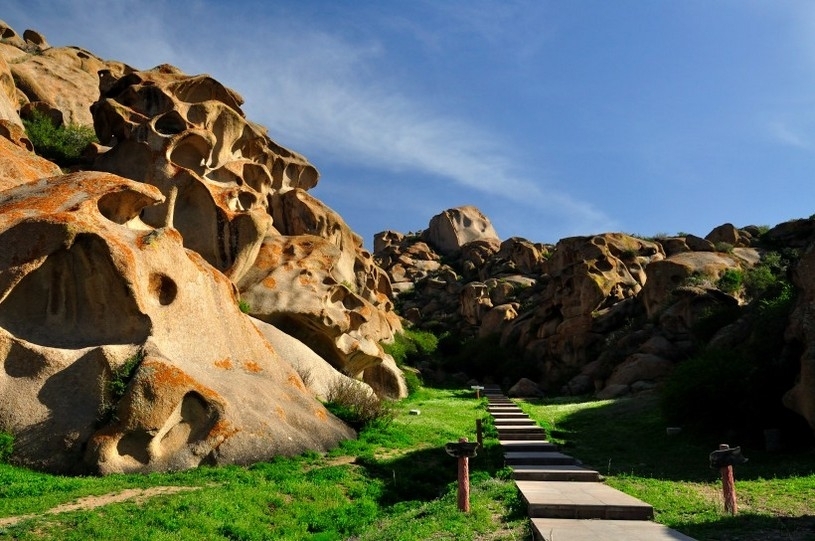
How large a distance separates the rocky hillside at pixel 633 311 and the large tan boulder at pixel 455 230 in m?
23.9

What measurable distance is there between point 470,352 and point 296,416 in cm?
4117

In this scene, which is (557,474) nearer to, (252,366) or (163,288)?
(252,366)

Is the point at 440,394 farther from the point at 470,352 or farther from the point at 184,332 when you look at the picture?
the point at 184,332

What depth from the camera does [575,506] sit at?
8.99m

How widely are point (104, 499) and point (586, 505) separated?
28.5 feet

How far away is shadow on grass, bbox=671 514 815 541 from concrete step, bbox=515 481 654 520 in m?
0.63

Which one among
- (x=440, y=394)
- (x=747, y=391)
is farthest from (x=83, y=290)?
(x=440, y=394)

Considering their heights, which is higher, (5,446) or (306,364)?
(306,364)

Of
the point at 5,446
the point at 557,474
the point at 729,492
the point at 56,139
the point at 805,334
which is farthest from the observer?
the point at 56,139

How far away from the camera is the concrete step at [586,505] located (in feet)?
29.2

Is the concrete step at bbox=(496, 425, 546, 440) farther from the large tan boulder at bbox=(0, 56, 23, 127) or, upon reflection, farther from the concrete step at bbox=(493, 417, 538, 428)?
the large tan boulder at bbox=(0, 56, 23, 127)

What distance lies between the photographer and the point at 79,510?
963 cm

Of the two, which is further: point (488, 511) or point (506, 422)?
point (506, 422)

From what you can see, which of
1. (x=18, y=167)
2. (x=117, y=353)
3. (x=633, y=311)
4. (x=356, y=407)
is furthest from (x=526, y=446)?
(x=633, y=311)
